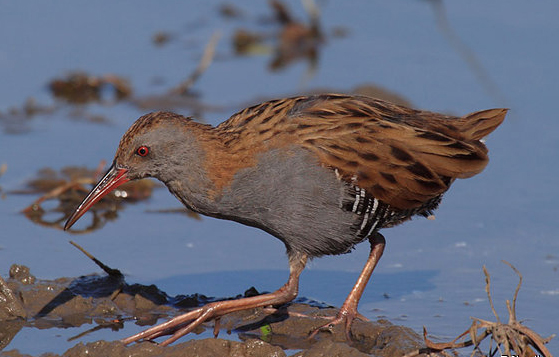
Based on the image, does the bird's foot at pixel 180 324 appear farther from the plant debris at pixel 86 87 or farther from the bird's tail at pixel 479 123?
the plant debris at pixel 86 87

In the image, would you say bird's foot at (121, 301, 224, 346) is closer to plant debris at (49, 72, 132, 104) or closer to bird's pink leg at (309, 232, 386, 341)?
bird's pink leg at (309, 232, 386, 341)

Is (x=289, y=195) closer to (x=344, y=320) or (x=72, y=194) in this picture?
(x=344, y=320)

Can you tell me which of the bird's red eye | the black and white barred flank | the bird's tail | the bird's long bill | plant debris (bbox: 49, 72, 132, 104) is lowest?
the black and white barred flank


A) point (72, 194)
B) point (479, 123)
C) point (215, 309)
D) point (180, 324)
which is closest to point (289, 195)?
point (215, 309)

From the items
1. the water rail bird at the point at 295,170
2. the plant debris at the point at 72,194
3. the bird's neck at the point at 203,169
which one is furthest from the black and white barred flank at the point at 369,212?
the plant debris at the point at 72,194

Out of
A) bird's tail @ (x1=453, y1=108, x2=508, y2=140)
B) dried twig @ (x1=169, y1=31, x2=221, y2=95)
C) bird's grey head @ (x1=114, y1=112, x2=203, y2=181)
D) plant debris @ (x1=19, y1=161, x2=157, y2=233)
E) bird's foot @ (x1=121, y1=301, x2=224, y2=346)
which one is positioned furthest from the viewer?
dried twig @ (x1=169, y1=31, x2=221, y2=95)

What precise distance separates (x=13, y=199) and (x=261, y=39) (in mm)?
3820

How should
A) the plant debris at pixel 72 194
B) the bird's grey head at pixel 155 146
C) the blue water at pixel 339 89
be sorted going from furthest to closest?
the plant debris at pixel 72 194 → the blue water at pixel 339 89 → the bird's grey head at pixel 155 146

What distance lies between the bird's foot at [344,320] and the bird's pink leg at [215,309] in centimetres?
24

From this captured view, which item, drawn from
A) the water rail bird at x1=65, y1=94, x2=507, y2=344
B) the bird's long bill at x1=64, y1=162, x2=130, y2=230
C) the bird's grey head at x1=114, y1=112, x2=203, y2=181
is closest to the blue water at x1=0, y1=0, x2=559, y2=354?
the water rail bird at x1=65, y1=94, x2=507, y2=344

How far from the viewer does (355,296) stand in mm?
6000

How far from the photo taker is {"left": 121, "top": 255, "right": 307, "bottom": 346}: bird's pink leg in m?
5.49

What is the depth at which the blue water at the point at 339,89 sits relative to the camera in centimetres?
653

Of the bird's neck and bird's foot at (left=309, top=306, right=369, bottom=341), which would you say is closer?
the bird's neck
